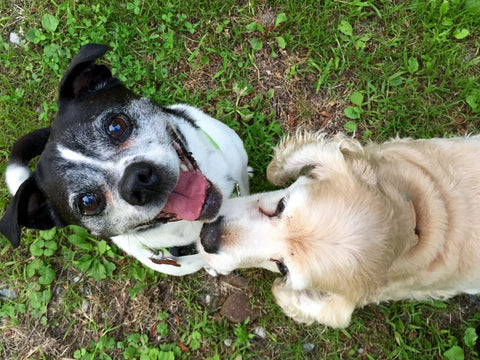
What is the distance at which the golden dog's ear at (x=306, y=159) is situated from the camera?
8.74 ft

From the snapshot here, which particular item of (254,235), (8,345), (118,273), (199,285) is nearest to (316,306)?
(254,235)

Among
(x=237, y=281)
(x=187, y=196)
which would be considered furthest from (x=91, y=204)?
(x=237, y=281)

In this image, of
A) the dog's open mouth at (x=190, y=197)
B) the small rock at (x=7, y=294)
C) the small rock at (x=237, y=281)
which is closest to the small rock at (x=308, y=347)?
the small rock at (x=237, y=281)

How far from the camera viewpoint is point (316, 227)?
2352mm

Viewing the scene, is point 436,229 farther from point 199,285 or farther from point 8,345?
point 8,345

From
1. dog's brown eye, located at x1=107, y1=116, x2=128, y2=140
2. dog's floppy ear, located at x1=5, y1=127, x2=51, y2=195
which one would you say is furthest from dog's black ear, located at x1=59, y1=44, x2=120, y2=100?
dog's floppy ear, located at x1=5, y1=127, x2=51, y2=195

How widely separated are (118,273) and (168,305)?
69 centimetres

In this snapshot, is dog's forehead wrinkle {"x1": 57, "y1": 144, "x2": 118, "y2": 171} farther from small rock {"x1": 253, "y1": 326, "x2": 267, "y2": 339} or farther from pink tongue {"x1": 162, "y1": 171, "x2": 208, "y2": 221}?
small rock {"x1": 253, "y1": 326, "x2": 267, "y2": 339}

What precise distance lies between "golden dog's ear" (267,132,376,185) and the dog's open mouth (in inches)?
29.8

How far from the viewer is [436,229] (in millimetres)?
2578

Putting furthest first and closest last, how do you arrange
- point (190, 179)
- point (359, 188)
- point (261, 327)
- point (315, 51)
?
point (315, 51), point (261, 327), point (190, 179), point (359, 188)

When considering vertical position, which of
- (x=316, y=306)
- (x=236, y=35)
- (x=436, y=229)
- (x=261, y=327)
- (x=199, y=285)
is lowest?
(x=261, y=327)

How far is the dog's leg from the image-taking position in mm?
2703

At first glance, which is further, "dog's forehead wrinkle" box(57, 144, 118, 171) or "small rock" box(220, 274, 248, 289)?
"small rock" box(220, 274, 248, 289)
